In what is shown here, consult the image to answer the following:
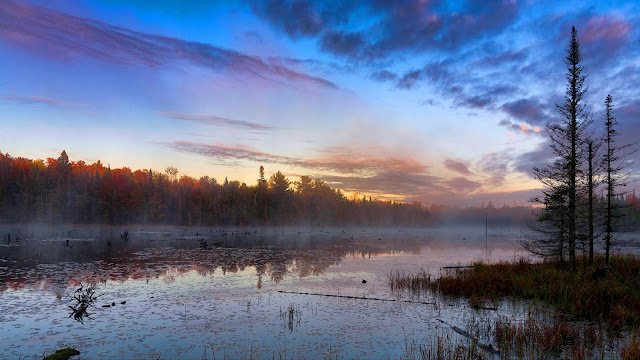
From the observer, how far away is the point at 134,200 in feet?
351

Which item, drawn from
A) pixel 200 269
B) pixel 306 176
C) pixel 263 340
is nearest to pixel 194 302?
pixel 263 340

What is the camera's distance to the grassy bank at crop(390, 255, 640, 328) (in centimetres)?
→ 1486

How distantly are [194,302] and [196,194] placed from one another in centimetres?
11752

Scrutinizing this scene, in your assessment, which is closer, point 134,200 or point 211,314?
point 211,314

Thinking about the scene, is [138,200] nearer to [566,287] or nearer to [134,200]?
[134,200]

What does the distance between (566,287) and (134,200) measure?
11181 centimetres

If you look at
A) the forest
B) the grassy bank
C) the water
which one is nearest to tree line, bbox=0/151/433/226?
the forest

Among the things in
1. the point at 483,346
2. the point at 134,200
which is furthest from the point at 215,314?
the point at 134,200

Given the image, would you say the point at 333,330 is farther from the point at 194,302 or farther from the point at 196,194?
the point at 196,194

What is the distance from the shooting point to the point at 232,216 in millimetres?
126312

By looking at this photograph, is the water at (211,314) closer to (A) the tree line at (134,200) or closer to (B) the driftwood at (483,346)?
(B) the driftwood at (483,346)

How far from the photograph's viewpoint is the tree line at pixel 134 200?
9425 cm

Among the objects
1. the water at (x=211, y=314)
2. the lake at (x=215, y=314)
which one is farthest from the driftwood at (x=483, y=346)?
the water at (x=211, y=314)

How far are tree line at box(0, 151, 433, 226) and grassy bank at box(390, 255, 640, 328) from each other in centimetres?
10297
